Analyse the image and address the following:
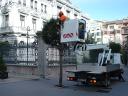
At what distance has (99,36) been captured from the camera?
103 metres

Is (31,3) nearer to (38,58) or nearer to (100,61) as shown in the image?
(38,58)

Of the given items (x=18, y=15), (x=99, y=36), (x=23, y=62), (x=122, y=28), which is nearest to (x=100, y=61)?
(x=23, y=62)

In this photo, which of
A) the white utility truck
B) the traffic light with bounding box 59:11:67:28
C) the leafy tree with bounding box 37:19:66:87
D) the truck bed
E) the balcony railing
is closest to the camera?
the white utility truck

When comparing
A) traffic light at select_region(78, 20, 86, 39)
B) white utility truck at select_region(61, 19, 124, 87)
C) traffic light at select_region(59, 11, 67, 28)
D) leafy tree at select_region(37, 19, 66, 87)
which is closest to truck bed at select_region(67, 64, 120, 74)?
white utility truck at select_region(61, 19, 124, 87)

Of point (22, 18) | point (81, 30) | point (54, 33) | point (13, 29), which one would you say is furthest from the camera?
point (22, 18)

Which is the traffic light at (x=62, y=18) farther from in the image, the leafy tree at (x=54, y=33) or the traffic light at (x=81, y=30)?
the traffic light at (x=81, y=30)

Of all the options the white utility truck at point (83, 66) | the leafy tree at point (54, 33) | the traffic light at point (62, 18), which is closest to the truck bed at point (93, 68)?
the white utility truck at point (83, 66)

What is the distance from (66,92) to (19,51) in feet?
36.7

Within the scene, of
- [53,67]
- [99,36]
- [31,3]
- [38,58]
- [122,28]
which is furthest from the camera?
[122,28]

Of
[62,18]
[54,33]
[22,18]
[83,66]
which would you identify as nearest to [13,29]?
[22,18]

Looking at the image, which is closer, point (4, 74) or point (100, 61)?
point (100, 61)

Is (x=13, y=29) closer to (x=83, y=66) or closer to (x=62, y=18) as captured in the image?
(x=83, y=66)

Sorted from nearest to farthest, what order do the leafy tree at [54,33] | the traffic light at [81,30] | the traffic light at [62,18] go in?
the traffic light at [81,30] < the traffic light at [62,18] < the leafy tree at [54,33]

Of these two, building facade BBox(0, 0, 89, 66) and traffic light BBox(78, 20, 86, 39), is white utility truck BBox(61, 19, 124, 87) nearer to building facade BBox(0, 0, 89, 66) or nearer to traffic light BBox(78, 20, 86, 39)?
traffic light BBox(78, 20, 86, 39)
